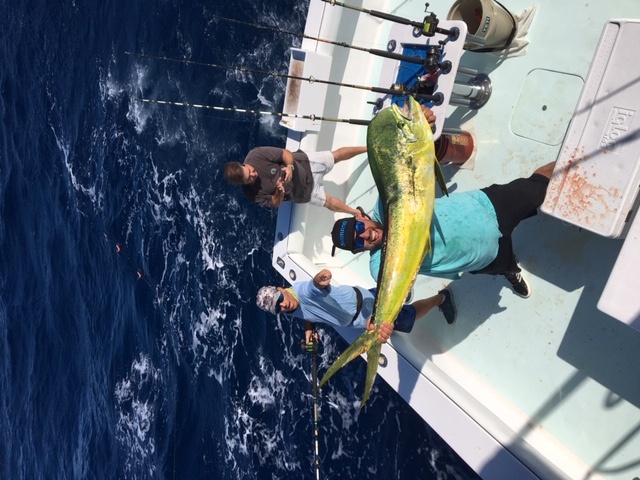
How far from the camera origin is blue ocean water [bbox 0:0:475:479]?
20.7 ft

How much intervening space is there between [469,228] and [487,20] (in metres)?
1.50

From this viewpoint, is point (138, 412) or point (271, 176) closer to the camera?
point (271, 176)

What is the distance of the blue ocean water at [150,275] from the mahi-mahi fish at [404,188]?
9.72 ft

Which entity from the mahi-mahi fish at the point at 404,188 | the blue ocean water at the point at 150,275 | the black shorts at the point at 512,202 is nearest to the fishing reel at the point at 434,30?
the mahi-mahi fish at the point at 404,188

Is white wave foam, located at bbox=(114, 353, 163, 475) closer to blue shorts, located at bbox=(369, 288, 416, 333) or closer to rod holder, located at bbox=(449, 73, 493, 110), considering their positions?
blue shorts, located at bbox=(369, 288, 416, 333)

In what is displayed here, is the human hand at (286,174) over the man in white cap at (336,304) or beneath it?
over

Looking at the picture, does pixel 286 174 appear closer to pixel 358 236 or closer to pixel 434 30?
pixel 358 236

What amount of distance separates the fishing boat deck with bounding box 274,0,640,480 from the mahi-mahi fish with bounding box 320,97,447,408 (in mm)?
1053

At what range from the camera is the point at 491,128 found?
12.2 ft

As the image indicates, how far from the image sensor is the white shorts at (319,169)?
439cm

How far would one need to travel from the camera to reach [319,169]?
443cm

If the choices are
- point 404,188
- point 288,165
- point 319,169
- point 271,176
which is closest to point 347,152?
point 319,169

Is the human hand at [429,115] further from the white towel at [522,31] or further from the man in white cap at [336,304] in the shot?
the man in white cap at [336,304]

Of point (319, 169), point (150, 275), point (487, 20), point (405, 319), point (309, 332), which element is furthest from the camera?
point (150, 275)
